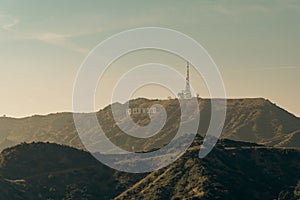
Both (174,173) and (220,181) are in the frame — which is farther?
(174,173)

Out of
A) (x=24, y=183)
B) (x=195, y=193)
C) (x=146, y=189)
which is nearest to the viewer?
(x=195, y=193)

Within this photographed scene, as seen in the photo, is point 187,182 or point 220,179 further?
point 187,182

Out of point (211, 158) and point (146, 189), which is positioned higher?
point (211, 158)

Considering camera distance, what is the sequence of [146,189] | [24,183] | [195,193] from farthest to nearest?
[24,183]
[146,189]
[195,193]

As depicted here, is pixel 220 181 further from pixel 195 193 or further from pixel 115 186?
pixel 115 186

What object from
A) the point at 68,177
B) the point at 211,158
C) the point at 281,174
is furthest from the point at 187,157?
the point at 68,177

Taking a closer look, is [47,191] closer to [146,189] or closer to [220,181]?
[146,189]

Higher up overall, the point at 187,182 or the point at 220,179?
the point at 220,179

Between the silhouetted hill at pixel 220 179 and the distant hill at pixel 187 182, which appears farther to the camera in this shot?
the distant hill at pixel 187 182

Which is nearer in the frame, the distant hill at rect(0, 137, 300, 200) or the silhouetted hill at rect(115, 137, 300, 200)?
the silhouetted hill at rect(115, 137, 300, 200)
